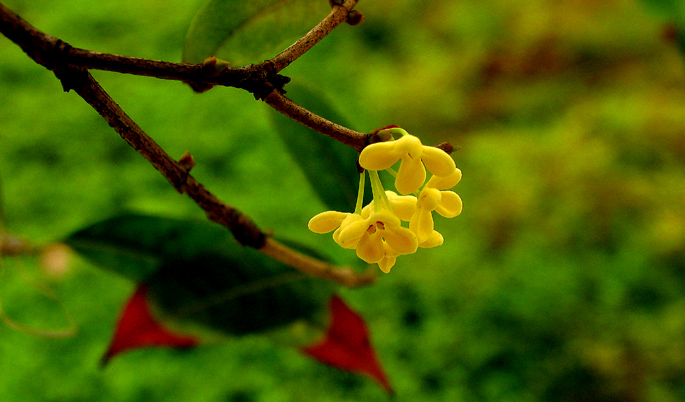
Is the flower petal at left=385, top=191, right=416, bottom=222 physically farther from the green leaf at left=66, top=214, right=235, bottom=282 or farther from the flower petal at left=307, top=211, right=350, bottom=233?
the green leaf at left=66, top=214, right=235, bottom=282

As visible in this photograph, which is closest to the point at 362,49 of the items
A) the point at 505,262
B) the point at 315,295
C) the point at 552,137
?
the point at 552,137

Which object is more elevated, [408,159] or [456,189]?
[456,189]

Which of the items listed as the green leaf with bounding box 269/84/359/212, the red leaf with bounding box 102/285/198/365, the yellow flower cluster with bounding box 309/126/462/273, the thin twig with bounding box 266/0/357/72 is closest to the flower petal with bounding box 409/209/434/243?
the yellow flower cluster with bounding box 309/126/462/273

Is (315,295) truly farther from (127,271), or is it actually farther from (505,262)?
(505,262)

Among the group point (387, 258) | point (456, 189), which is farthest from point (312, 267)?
point (456, 189)

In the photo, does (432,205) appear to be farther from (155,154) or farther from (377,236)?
(155,154)

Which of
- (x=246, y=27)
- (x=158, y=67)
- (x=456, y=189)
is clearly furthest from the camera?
(x=456, y=189)
